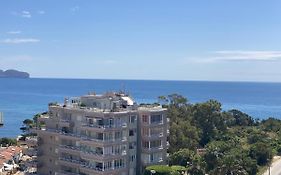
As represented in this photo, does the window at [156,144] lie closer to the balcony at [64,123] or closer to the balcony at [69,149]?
the balcony at [69,149]

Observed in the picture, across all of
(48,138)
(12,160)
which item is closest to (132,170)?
(48,138)

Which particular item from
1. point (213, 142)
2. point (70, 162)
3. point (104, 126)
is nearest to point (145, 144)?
point (104, 126)

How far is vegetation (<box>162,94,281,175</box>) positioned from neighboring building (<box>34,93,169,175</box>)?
785cm

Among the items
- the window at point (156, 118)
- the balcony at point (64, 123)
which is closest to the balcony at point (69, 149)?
the balcony at point (64, 123)

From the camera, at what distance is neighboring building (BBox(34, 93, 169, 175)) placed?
214 ft

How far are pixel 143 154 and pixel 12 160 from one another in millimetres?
31727

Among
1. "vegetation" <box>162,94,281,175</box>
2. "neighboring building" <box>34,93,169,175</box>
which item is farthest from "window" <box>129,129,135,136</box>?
"vegetation" <box>162,94,281,175</box>

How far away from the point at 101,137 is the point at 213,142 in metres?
33.2

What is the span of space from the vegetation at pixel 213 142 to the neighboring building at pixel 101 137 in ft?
25.8

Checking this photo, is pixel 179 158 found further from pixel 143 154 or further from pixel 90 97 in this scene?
pixel 90 97

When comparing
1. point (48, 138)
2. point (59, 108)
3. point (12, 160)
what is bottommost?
point (12, 160)

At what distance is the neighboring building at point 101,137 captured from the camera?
214ft

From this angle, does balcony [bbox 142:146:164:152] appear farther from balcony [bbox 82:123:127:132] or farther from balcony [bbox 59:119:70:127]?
balcony [bbox 59:119:70:127]

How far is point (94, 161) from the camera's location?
214 ft
